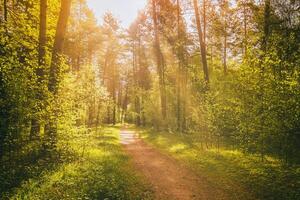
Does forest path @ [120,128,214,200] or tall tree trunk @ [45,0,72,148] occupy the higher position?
tall tree trunk @ [45,0,72,148]

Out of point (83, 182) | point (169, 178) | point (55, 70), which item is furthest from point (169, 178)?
point (55, 70)

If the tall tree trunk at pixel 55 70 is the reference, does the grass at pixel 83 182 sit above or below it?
below

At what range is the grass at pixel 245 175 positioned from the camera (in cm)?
892

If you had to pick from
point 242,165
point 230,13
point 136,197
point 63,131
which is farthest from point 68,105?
point 230,13

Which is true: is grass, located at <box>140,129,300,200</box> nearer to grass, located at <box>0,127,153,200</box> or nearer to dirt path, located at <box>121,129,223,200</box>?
dirt path, located at <box>121,129,223,200</box>

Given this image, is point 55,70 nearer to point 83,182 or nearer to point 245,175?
point 83,182

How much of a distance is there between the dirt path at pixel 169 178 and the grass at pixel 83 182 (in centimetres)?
51

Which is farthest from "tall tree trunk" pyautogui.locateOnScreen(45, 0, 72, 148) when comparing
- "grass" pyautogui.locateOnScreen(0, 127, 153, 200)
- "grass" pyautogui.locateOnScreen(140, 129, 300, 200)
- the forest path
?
"grass" pyautogui.locateOnScreen(140, 129, 300, 200)

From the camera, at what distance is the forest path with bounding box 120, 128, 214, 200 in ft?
30.7

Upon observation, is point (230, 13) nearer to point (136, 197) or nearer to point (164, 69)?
point (164, 69)

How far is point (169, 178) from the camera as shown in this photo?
37.1 feet

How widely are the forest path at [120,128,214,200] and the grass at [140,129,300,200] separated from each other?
1.83 ft

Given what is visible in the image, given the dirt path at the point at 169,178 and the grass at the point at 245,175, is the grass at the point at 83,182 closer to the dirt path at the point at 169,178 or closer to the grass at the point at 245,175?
the dirt path at the point at 169,178

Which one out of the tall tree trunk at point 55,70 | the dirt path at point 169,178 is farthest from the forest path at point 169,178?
the tall tree trunk at point 55,70
